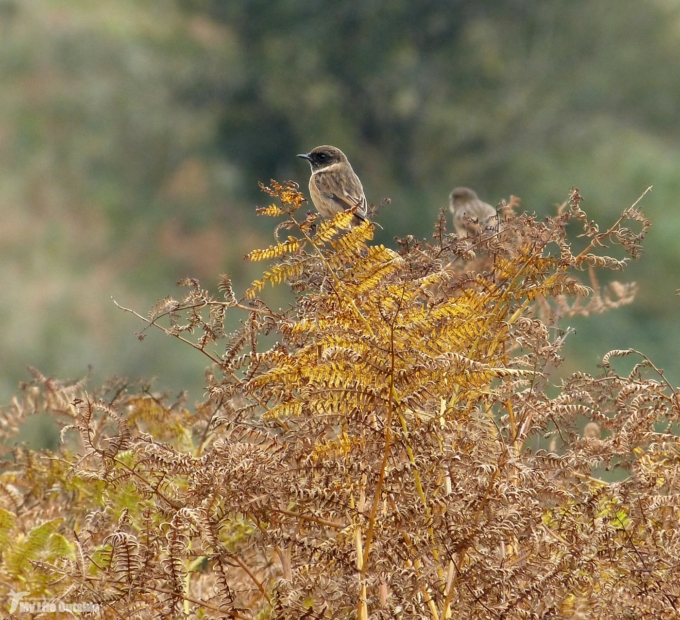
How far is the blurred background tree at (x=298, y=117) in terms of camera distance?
32.0 meters

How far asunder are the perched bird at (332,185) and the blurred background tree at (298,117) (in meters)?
23.4

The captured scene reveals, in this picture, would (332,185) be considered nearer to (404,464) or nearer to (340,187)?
(340,187)

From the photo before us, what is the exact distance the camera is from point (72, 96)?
35.5m

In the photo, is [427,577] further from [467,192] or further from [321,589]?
[467,192]

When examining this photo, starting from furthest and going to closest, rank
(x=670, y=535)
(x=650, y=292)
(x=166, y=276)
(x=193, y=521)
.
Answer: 1. (x=166, y=276)
2. (x=650, y=292)
3. (x=670, y=535)
4. (x=193, y=521)

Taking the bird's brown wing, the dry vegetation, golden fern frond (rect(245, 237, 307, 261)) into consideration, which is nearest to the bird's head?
the bird's brown wing

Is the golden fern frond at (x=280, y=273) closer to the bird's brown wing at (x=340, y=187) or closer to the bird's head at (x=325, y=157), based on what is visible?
the bird's brown wing at (x=340, y=187)

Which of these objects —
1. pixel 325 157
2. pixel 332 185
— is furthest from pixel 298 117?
pixel 332 185

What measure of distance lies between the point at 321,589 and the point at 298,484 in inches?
8.3

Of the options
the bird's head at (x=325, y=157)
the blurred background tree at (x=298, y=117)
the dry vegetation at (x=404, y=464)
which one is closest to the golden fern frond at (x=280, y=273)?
the dry vegetation at (x=404, y=464)

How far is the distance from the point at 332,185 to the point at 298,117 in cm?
2590

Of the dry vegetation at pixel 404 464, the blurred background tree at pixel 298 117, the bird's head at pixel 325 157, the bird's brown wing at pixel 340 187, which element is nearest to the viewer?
the dry vegetation at pixel 404 464

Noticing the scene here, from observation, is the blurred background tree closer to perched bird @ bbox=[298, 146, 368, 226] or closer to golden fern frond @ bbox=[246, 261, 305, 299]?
perched bird @ bbox=[298, 146, 368, 226]

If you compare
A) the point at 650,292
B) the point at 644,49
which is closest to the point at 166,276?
the point at 650,292
